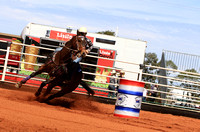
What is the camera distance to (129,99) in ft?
32.5

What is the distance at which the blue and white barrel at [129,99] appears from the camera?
9.91 metres

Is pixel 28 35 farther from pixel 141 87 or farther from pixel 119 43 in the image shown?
pixel 141 87

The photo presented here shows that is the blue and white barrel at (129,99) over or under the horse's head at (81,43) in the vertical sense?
under

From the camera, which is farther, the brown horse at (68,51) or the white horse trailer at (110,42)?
the white horse trailer at (110,42)

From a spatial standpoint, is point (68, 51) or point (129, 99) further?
point (68, 51)

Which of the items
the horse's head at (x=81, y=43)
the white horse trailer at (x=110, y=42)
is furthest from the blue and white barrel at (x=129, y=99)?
the white horse trailer at (x=110, y=42)

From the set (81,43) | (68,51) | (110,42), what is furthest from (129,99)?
(110,42)

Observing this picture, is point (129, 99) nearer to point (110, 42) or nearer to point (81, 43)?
point (81, 43)

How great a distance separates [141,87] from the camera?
9.98 meters

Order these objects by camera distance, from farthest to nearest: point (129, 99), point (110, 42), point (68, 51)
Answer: point (110, 42) < point (68, 51) < point (129, 99)

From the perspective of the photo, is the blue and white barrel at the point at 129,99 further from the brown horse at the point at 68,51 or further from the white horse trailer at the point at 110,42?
the white horse trailer at the point at 110,42

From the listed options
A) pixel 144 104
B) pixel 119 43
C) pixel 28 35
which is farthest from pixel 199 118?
pixel 28 35

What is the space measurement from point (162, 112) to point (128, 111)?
580 centimetres

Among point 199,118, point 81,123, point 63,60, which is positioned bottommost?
point 199,118
